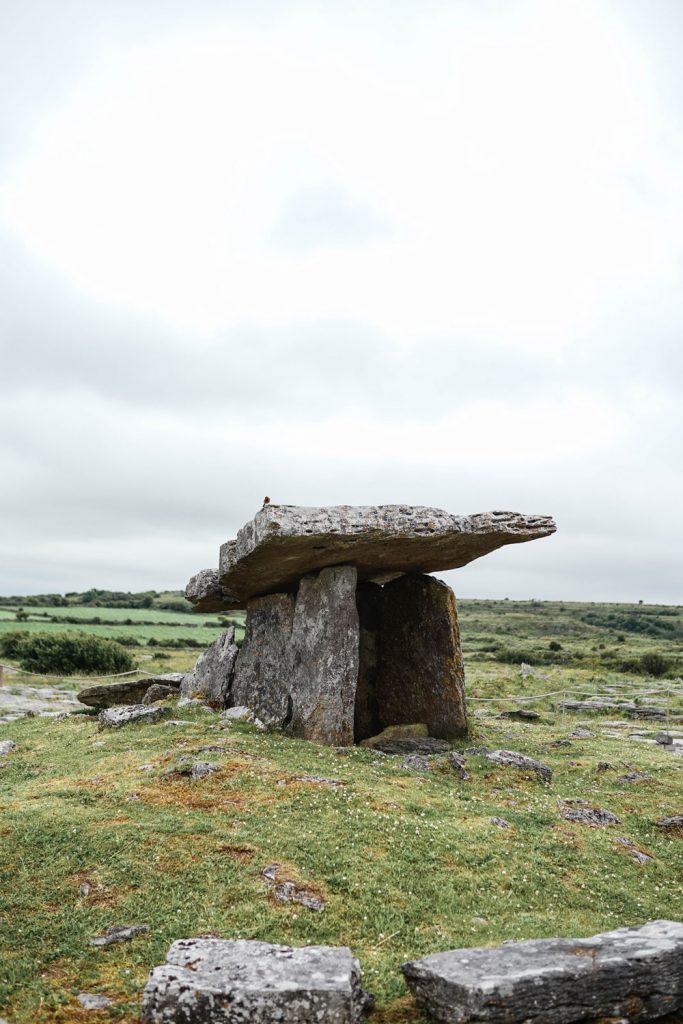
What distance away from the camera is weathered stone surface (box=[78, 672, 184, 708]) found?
20.2 metres

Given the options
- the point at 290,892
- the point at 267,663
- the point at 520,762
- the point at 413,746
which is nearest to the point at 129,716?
the point at 267,663

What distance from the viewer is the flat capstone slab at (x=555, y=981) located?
17.7 feet

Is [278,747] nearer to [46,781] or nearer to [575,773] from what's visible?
[46,781]

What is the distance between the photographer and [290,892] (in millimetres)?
8133

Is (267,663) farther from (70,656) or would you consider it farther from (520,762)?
(70,656)

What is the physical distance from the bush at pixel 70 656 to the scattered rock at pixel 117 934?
92.1 feet

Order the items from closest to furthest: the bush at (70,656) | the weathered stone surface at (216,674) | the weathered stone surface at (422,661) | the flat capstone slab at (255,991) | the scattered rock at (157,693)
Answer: the flat capstone slab at (255,991) < the weathered stone surface at (422,661) < the weathered stone surface at (216,674) < the scattered rock at (157,693) < the bush at (70,656)

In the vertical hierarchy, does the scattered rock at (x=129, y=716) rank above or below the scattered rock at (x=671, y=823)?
above

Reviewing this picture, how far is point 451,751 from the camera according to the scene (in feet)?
49.4

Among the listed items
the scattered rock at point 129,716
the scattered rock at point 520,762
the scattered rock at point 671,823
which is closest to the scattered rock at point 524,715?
the scattered rock at point 520,762

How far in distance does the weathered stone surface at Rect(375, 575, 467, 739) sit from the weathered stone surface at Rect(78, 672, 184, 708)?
6.21 metres

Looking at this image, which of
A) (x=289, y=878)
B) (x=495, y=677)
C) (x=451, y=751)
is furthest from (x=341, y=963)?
(x=495, y=677)

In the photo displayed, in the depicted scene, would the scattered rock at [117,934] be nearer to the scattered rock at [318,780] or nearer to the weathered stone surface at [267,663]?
the scattered rock at [318,780]

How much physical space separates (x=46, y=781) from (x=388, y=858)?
6.21m
